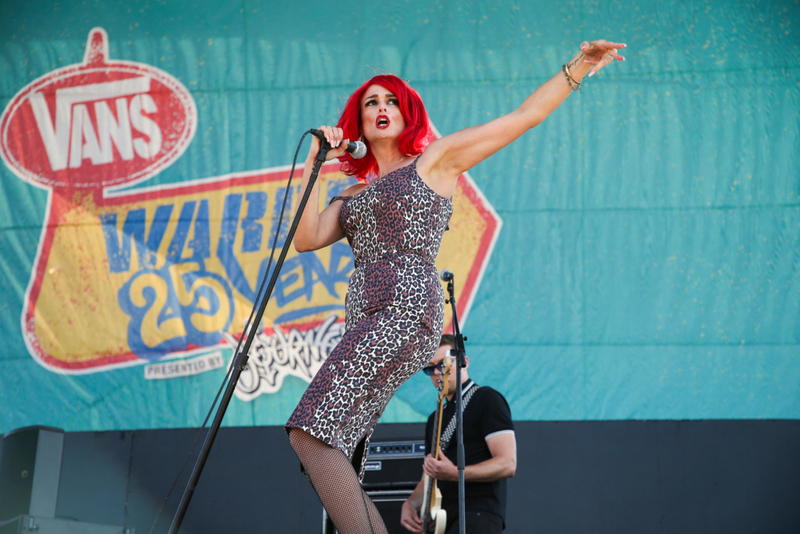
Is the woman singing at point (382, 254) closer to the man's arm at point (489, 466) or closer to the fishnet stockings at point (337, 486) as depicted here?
the fishnet stockings at point (337, 486)

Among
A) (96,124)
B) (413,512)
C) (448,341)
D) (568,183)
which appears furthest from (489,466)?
(96,124)

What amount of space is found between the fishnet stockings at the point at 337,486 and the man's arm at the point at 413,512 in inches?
61.6

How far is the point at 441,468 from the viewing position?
265cm

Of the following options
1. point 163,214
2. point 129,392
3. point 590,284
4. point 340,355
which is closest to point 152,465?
point 129,392

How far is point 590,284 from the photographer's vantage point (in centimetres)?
388

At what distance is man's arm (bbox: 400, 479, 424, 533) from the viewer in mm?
2863

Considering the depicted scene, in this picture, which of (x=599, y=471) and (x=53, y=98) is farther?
(x=53, y=98)

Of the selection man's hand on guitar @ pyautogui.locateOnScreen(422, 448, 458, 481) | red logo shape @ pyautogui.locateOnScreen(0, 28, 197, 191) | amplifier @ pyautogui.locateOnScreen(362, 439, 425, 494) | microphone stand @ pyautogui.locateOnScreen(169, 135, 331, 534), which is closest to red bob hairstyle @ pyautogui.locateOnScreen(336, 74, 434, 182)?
microphone stand @ pyautogui.locateOnScreen(169, 135, 331, 534)

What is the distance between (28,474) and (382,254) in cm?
146

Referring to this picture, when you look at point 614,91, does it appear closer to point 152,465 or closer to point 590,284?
point 590,284

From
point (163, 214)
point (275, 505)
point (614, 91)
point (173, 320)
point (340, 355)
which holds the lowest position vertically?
point (275, 505)

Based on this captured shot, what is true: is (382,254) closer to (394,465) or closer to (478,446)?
(478,446)

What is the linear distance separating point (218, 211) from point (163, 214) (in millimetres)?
330

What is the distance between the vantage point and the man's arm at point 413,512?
9.39ft
